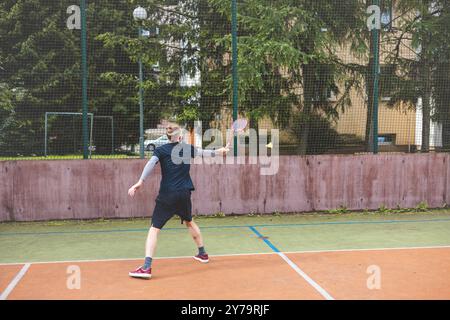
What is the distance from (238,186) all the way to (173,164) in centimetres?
447

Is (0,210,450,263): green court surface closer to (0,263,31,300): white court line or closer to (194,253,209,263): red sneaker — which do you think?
(0,263,31,300): white court line

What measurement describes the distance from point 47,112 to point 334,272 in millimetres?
9288

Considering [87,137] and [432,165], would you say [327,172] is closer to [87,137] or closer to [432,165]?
[432,165]

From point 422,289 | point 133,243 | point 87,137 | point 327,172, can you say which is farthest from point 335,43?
point 422,289

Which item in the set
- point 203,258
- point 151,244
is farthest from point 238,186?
point 151,244

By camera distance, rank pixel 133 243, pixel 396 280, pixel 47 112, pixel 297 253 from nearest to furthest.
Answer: pixel 396 280 < pixel 297 253 < pixel 133 243 < pixel 47 112

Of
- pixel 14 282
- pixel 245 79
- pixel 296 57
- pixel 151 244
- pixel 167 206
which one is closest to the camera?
pixel 14 282

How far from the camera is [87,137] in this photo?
1053 centimetres

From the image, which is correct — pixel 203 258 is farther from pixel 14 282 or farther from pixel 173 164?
pixel 14 282

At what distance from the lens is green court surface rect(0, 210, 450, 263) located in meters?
7.54

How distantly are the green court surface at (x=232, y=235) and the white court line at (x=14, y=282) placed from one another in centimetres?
49

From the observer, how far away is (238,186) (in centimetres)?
1066

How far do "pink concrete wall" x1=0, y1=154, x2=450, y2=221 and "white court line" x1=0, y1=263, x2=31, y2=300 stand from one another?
138 inches

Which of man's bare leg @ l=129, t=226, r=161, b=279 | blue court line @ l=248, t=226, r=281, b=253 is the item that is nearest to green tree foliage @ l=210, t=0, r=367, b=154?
blue court line @ l=248, t=226, r=281, b=253
